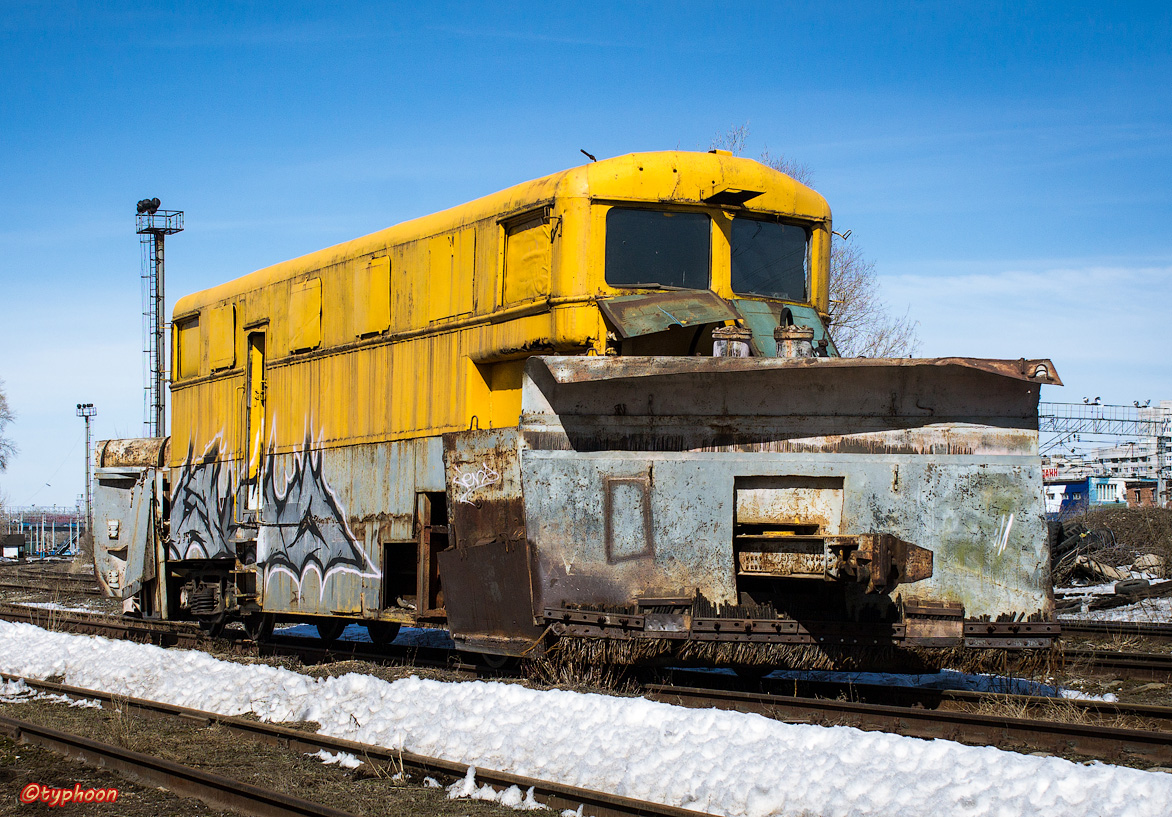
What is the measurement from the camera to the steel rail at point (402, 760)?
5332mm

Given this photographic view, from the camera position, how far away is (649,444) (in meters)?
7.70

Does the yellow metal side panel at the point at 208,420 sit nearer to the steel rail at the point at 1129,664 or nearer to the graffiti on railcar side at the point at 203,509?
the graffiti on railcar side at the point at 203,509

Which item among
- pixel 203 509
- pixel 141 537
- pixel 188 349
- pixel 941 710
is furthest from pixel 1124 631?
pixel 141 537

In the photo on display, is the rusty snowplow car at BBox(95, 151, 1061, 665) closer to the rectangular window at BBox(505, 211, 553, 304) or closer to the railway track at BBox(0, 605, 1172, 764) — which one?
the rectangular window at BBox(505, 211, 553, 304)

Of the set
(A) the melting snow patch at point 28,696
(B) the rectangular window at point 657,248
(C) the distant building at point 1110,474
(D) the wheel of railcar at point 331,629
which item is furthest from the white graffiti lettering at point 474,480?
(C) the distant building at point 1110,474

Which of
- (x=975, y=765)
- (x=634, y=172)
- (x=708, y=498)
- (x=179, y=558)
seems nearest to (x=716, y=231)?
(x=634, y=172)

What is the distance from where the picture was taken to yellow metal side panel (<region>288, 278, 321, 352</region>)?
37.4 feet

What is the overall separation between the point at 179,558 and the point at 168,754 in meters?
7.19

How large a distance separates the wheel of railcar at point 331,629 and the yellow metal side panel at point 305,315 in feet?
10.6

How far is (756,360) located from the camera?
7.34 m

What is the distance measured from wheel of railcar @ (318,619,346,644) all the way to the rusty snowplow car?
1.56 m

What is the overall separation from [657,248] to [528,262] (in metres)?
1.03

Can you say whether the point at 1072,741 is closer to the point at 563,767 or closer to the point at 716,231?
the point at 563,767

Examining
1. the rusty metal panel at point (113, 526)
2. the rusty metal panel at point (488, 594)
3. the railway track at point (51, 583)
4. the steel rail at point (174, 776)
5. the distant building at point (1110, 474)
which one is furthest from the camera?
the distant building at point (1110, 474)
